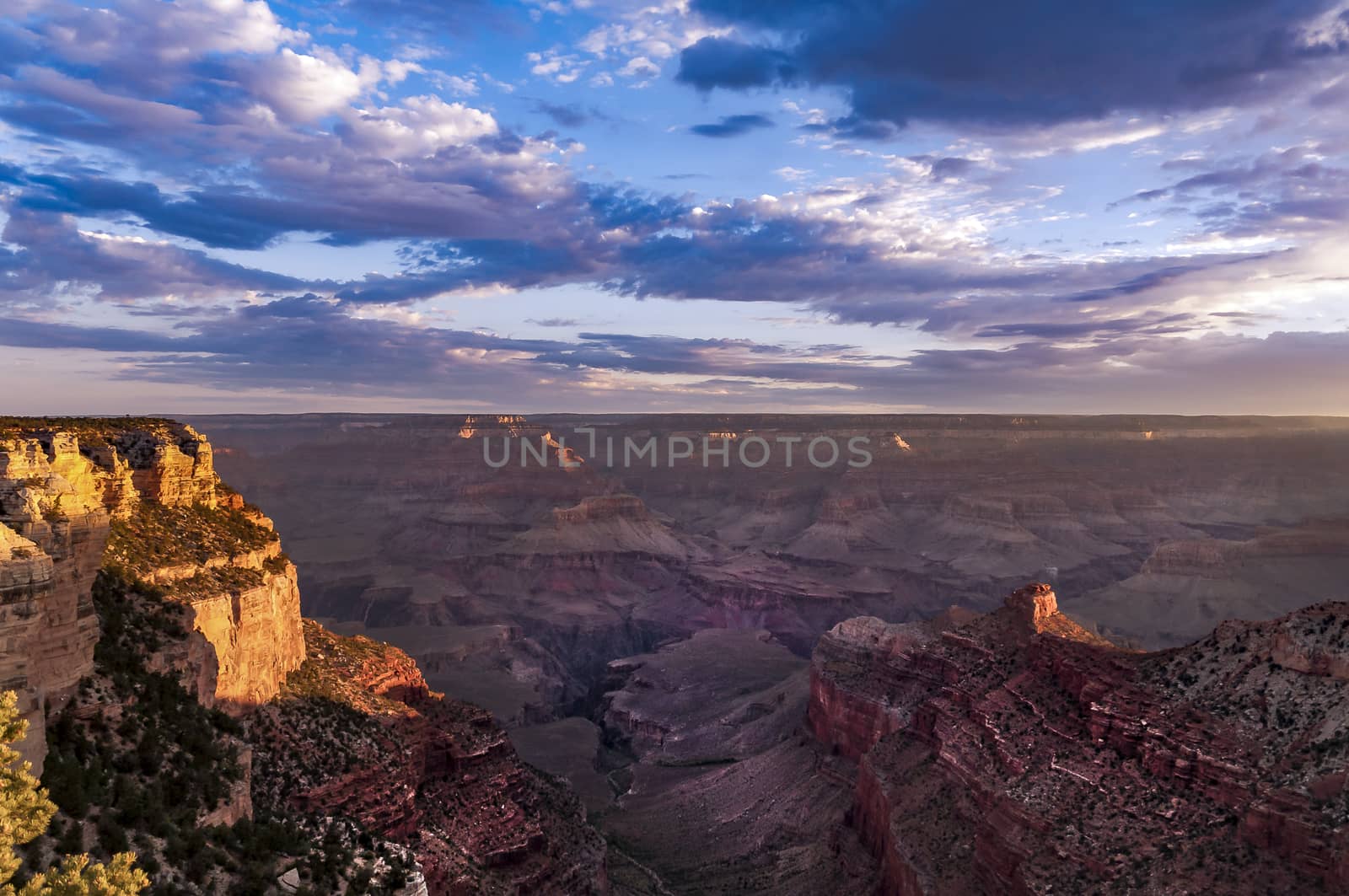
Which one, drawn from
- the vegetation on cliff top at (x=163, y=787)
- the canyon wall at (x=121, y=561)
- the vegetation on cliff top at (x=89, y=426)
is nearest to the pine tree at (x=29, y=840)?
the vegetation on cliff top at (x=163, y=787)

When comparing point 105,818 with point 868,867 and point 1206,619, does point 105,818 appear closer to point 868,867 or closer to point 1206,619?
point 868,867

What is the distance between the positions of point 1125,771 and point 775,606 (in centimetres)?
9377

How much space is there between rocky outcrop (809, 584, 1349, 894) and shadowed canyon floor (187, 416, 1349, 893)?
192 millimetres

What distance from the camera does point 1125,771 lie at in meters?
31.0

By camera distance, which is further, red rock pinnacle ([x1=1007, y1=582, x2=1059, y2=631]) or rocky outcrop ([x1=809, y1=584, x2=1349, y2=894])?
red rock pinnacle ([x1=1007, y1=582, x2=1059, y2=631])

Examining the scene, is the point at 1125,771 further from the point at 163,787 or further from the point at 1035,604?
the point at 163,787

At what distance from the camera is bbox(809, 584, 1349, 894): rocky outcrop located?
84.2 feet

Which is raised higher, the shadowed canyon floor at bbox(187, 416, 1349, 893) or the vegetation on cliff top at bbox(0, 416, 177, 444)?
the vegetation on cliff top at bbox(0, 416, 177, 444)

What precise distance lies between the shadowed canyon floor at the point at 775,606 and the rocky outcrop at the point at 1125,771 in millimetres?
192

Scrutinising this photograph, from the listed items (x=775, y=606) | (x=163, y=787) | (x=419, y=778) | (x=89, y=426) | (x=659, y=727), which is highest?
(x=89, y=426)

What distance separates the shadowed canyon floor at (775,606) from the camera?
130ft

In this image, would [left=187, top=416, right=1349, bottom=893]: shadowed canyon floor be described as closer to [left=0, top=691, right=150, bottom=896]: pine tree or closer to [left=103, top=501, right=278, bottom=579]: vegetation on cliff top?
[left=103, top=501, right=278, bottom=579]: vegetation on cliff top

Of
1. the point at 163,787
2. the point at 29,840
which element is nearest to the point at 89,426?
the point at 163,787

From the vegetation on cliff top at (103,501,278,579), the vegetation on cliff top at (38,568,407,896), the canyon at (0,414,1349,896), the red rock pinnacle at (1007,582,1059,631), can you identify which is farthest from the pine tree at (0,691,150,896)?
the red rock pinnacle at (1007,582,1059,631)
